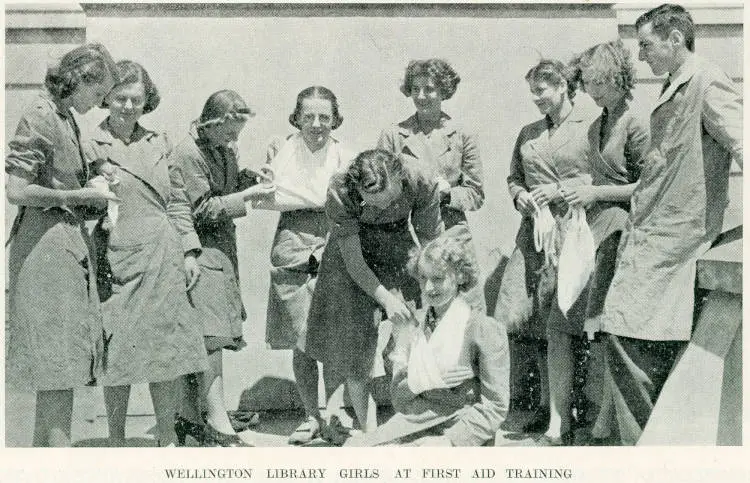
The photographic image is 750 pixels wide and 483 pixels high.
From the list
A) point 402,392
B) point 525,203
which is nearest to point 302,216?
point 525,203

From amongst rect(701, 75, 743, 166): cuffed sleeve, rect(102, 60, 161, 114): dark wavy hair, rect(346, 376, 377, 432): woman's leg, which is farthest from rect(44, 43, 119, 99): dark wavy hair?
rect(701, 75, 743, 166): cuffed sleeve

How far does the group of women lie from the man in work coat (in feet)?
1.32

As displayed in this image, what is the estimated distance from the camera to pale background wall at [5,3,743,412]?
16.0 ft

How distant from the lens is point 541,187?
4.62 m

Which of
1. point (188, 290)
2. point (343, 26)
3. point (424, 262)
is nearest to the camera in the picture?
point (424, 262)

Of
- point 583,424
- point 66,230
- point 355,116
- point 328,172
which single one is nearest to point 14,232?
point 66,230

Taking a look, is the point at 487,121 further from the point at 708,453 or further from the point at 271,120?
the point at 708,453

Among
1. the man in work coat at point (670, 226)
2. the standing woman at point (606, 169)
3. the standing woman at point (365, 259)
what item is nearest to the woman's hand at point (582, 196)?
the standing woman at point (606, 169)

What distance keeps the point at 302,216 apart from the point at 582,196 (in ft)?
4.04

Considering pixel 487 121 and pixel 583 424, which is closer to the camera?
pixel 583 424

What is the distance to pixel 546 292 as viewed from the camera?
15.1 ft

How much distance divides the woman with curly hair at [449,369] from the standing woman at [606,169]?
2.46 feet

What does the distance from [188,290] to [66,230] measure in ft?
2.10

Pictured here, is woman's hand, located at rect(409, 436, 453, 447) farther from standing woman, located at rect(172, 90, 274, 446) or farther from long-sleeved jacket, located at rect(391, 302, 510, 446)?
standing woman, located at rect(172, 90, 274, 446)
